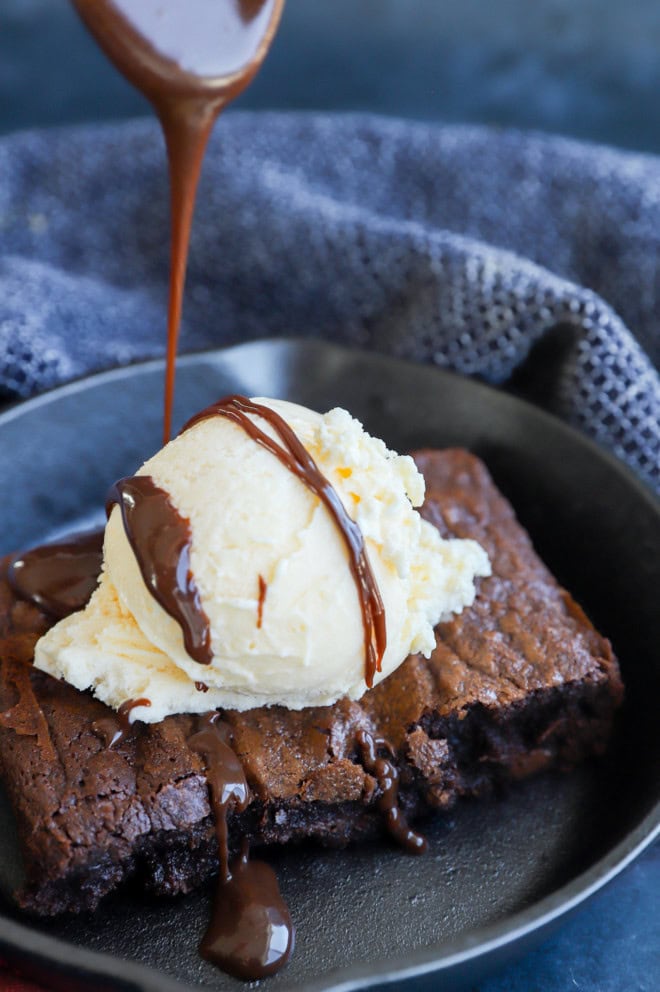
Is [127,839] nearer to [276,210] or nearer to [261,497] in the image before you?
[261,497]

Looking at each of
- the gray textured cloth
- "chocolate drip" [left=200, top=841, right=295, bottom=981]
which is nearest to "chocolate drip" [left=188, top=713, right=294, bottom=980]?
"chocolate drip" [left=200, top=841, right=295, bottom=981]

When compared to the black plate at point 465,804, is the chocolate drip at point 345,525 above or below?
above

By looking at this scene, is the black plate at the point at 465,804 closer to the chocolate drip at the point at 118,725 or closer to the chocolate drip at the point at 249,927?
the chocolate drip at the point at 249,927

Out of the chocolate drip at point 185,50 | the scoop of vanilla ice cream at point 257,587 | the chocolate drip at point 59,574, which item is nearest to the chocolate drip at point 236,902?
the scoop of vanilla ice cream at point 257,587

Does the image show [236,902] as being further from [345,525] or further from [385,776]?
[345,525]

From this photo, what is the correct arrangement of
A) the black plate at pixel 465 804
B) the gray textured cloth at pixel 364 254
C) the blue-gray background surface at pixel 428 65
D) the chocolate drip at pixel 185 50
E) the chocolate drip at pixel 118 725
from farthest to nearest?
the blue-gray background surface at pixel 428 65 < the gray textured cloth at pixel 364 254 < the chocolate drip at pixel 185 50 < the chocolate drip at pixel 118 725 < the black plate at pixel 465 804

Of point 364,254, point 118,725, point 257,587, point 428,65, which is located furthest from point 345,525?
point 428,65
